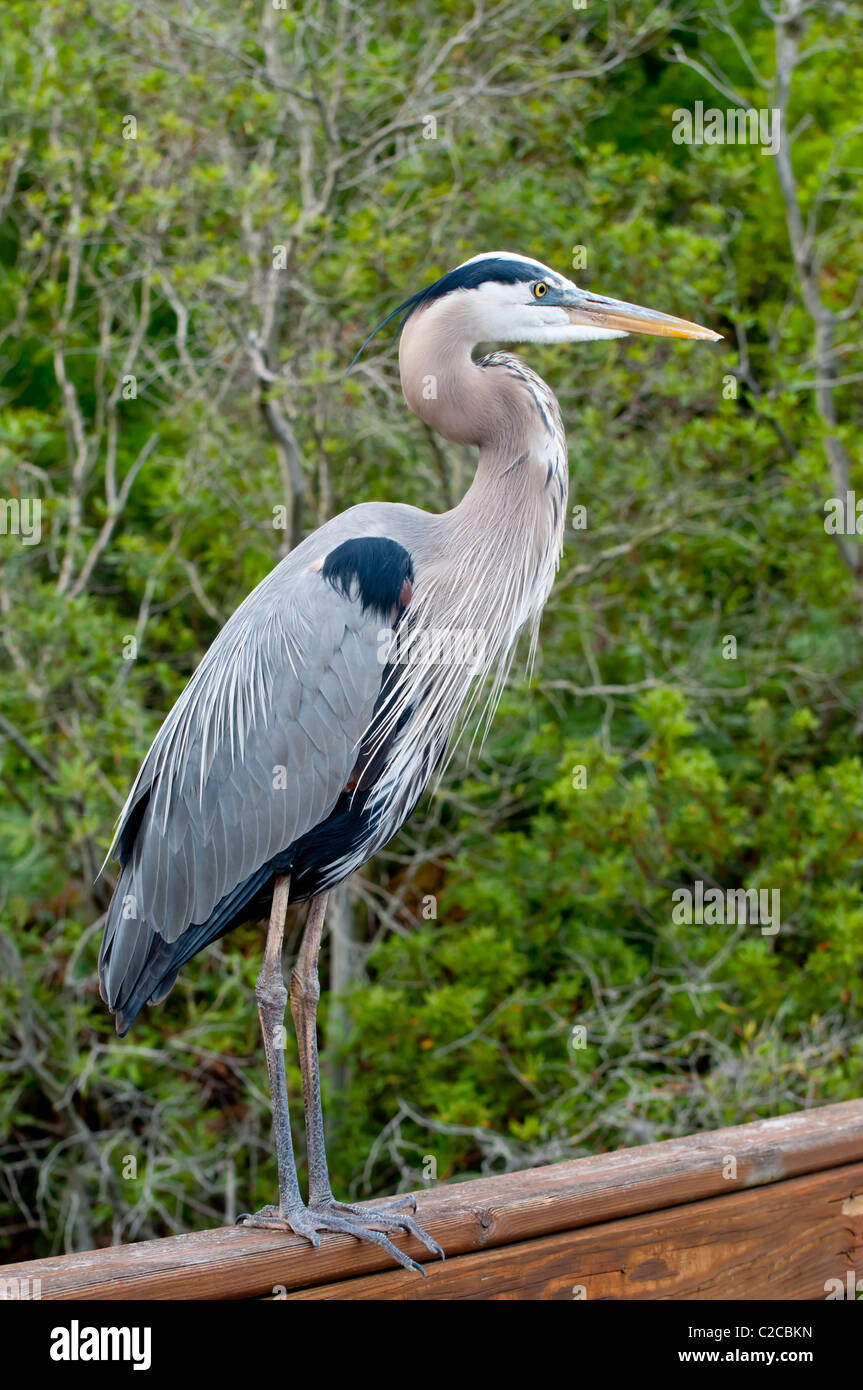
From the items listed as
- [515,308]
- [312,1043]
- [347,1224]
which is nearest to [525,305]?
[515,308]

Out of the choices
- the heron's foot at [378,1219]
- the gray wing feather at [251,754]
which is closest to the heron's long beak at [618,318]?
the gray wing feather at [251,754]

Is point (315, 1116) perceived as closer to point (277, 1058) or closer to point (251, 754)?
point (277, 1058)

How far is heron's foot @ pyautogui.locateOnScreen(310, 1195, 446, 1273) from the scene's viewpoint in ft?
6.65

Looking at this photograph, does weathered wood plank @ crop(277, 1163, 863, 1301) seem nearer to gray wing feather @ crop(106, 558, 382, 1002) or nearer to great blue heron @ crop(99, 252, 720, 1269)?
great blue heron @ crop(99, 252, 720, 1269)

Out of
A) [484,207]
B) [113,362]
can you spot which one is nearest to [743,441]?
[484,207]

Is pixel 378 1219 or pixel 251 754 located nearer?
pixel 378 1219

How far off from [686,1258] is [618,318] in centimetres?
156

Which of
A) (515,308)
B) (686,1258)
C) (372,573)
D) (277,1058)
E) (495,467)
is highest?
(515,308)

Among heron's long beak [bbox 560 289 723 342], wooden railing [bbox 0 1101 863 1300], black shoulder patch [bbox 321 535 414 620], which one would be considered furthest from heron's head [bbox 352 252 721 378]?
wooden railing [bbox 0 1101 863 1300]

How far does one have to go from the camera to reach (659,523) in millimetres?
5777

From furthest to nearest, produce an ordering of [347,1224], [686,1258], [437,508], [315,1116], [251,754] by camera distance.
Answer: [437,508]
[251,754]
[315,1116]
[686,1258]
[347,1224]

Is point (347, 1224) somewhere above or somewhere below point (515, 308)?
below

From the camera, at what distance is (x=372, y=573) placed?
91.9 inches
